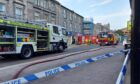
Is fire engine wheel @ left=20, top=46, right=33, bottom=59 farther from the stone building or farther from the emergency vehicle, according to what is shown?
the stone building

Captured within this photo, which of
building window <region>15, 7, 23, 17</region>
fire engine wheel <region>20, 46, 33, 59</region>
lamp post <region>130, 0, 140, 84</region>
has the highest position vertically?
building window <region>15, 7, 23, 17</region>

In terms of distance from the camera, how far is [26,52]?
16.3 meters

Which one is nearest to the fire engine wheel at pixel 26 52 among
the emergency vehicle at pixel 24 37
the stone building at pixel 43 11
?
the emergency vehicle at pixel 24 37

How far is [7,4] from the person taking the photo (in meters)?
28.3

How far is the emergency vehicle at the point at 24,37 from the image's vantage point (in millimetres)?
14477

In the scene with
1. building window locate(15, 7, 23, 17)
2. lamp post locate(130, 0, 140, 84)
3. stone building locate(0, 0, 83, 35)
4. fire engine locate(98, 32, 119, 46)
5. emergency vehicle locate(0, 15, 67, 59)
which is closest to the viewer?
lamp post locate(130, 0, 140, 84)

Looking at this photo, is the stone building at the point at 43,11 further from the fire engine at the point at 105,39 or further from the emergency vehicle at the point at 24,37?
the emergency vehicle at the point at 24,37

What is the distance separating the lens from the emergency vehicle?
14.5m

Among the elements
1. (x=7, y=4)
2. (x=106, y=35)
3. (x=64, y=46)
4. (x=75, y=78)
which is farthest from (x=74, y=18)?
(x=75, y=78)

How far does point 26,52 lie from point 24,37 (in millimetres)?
1071

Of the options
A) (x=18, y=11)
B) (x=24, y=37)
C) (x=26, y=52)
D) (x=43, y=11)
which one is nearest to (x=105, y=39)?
(x=43, y=11)

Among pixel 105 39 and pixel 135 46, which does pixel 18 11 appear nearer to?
pixel 105 39

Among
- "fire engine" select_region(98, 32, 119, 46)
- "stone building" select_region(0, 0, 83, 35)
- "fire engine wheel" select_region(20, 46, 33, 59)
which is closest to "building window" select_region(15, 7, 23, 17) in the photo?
"stone building" select_region(0, 0, 83, 35)

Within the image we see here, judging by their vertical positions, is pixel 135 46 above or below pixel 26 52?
above
